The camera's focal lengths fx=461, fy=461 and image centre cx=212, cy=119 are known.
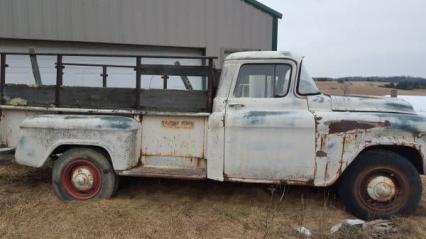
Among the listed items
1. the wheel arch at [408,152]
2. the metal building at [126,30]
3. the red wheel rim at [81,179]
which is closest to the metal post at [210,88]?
the red wheel rim at [81,179]

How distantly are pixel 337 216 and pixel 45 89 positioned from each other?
13.3 feet

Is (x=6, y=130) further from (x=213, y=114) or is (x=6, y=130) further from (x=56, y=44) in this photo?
(x=56, y=44)

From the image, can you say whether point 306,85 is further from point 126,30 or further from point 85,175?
point 126,30

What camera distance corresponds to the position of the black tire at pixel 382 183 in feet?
17.6

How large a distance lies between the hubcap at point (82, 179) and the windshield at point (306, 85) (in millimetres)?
2844

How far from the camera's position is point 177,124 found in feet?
19.0

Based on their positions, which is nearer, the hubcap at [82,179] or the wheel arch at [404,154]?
the wheel arch at [404,154]

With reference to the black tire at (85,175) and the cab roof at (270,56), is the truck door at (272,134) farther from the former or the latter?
the black tire at (85,175)

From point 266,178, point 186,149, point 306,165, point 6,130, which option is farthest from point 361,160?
point 6,130

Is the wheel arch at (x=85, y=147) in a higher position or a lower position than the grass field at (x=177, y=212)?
higher

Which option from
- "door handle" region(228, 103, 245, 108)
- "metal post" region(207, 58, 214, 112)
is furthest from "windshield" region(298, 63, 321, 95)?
"metal post" region(207, 58, 214, 112)

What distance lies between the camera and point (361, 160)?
17.8 feet

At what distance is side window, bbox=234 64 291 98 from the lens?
5598 mm

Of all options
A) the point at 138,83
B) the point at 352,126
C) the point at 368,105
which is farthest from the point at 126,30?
the point at 352,126
